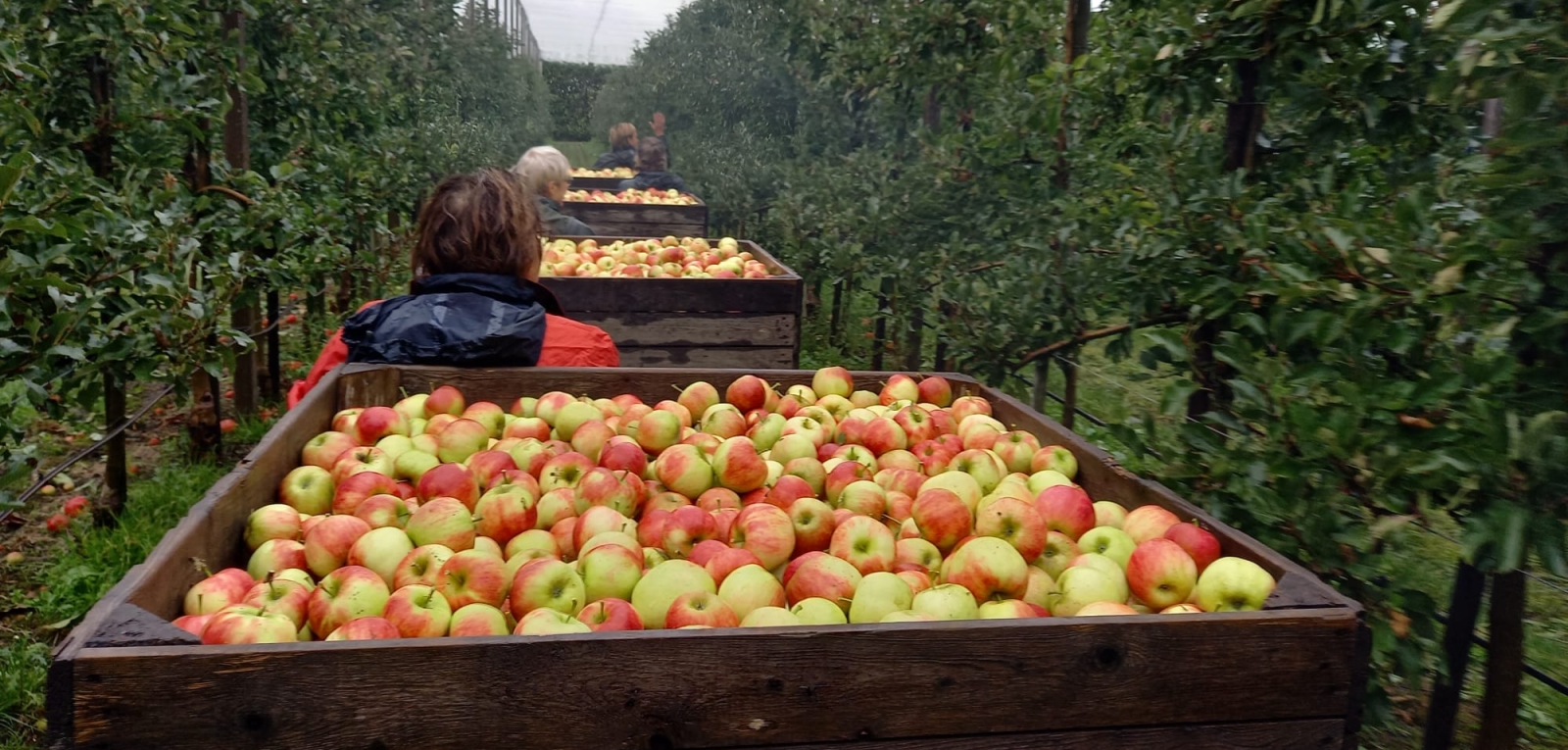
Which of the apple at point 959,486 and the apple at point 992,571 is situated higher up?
the apple at point 959,486

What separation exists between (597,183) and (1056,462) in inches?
441

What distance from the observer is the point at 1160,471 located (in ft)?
8.41

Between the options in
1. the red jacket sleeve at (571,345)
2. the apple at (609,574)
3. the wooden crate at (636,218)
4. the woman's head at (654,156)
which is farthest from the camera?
the woman's head at (654,156)

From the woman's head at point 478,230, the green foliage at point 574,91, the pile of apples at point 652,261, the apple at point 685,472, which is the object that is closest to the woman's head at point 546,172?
the pile of apples at point 652,261

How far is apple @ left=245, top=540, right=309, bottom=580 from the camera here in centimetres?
193

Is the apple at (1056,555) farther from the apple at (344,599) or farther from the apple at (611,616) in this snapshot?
the apple at (344,599)

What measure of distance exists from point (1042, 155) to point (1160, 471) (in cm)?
265

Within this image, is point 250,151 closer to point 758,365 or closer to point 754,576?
point 758,365

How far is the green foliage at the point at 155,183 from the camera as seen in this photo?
2652 mm

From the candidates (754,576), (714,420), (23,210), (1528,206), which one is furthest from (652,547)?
(23,210)

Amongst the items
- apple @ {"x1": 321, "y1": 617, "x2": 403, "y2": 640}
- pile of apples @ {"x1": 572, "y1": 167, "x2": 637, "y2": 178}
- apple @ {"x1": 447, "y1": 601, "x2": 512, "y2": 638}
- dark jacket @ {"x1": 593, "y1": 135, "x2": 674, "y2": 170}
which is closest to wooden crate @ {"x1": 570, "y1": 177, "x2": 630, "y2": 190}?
pile of apples @ {"x1": 572, "y1": 167, "x2": 637, "y2": 178}

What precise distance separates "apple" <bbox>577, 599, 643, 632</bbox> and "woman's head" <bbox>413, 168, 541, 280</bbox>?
81.7 inches

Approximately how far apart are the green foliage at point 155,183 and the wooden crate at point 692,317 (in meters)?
1.36

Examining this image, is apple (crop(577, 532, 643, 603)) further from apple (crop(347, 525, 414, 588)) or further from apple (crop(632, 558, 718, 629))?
apple (crop(347, 525, 414, 588))
